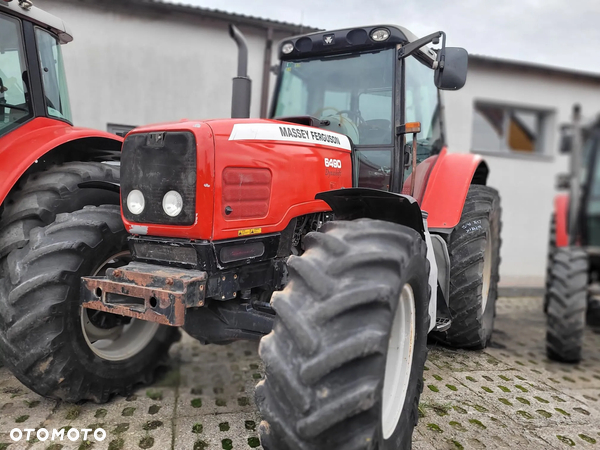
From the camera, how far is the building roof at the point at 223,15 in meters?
5.81

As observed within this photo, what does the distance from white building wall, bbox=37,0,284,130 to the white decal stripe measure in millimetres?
4136

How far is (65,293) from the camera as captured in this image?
2.25m

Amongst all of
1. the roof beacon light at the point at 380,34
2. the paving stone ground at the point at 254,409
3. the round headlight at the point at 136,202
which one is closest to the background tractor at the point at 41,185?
the paving stone ground at the point at 254,409

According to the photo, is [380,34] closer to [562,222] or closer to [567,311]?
[567,311]

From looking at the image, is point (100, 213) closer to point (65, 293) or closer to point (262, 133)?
point (65, 293)

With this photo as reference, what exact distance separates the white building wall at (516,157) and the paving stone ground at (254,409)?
168 inches

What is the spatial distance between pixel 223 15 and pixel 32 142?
435cm

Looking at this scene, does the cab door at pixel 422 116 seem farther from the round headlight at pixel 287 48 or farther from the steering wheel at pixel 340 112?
the round headlight at pixel 287 48

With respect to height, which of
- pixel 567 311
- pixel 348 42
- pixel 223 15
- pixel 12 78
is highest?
pixel 223 15

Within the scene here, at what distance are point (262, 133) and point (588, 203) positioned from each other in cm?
372

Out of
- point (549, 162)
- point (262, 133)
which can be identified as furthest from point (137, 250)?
point (549, 162)

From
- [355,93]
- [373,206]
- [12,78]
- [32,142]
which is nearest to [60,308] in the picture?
[32,142]

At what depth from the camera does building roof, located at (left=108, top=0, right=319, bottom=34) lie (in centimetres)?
581

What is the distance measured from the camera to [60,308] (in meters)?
2.23
